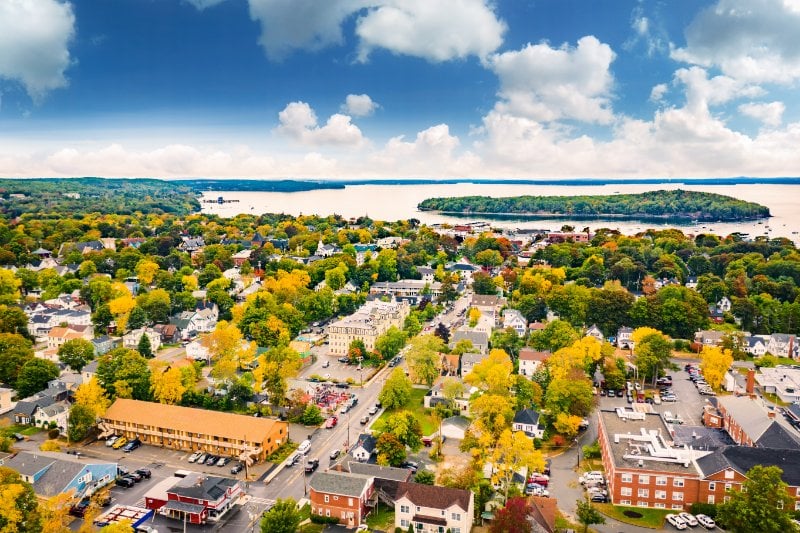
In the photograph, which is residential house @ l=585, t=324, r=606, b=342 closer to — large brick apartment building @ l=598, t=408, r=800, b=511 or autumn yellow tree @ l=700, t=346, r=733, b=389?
autumn yellow tree @ l=700, t=346, r=733, b=389

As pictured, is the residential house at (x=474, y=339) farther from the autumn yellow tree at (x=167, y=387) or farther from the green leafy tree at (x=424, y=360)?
the autumn yellow tree at (x=167, y=387)

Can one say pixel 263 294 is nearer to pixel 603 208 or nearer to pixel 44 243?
pixel 44 243

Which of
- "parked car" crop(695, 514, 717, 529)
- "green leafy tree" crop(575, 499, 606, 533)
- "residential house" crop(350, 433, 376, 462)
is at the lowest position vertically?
"parked car" crop(695, 514, 717, 529)

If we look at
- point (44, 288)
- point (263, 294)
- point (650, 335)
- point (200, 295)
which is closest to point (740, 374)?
point (650, 335)

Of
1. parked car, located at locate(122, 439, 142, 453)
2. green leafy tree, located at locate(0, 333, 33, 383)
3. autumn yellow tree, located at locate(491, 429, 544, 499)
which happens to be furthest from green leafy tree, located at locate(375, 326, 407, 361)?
Answer: green leafy tree, located at locate(0, 333, 33, 383)

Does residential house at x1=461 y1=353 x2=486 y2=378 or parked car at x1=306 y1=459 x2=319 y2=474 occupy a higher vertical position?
residential house at x1=461 y1=353 x2=486 y2=378

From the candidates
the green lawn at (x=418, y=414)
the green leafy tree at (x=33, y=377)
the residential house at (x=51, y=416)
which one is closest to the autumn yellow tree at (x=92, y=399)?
the residential house at (x=51, y=416)

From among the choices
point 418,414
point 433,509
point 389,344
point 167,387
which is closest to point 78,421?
point 167,387
